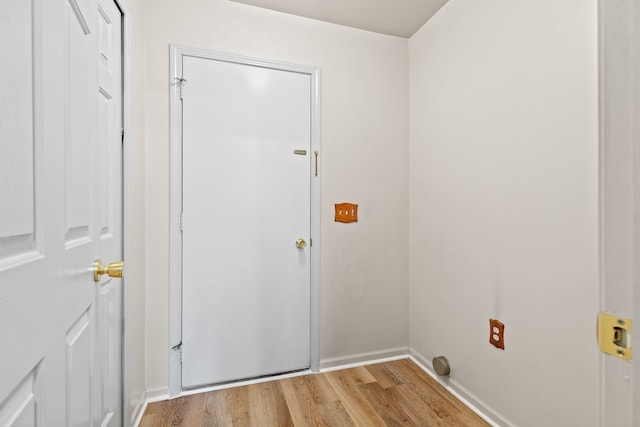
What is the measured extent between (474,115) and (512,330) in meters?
1.21

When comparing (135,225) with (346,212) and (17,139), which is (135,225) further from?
(346,212)

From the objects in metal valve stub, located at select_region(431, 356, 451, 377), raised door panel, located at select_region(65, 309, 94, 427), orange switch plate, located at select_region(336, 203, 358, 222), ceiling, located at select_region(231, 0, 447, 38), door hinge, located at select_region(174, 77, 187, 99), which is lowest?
metal valve stub, located at select_region(431, 356, 451, 377)

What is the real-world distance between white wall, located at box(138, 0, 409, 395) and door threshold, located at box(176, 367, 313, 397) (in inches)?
6.1

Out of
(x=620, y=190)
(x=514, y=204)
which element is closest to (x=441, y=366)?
(x=514, y=204)

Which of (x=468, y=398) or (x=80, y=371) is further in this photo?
(x=468, y=398)

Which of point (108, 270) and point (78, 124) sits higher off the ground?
point (78, 124)

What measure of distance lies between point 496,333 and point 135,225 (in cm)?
202

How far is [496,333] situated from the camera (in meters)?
1.60

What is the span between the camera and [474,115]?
5.81 feet

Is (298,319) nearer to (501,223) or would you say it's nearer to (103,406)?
(103,406)

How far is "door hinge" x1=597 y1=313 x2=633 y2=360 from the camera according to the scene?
44 centimetres

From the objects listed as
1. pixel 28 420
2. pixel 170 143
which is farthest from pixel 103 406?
pixel 170 143

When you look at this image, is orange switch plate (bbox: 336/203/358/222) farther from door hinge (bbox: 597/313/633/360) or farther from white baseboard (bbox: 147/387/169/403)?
door hinge (bbox: 597/313/633/360)

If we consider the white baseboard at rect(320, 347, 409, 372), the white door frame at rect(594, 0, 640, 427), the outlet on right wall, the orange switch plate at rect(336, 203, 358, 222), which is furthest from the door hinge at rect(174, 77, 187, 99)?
the white baseboard at rect(320, 347, 409, 372)
